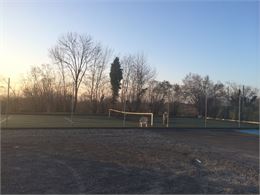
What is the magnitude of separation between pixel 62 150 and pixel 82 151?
1.94ft

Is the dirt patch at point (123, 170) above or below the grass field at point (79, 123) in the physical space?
below

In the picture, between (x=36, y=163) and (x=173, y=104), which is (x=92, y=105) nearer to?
(x=173, y=104)

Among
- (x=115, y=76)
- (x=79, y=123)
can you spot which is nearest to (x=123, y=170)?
(x=79, y=123)

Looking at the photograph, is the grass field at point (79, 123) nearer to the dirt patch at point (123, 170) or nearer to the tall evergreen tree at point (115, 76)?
the dirt patch at point (123, 170)

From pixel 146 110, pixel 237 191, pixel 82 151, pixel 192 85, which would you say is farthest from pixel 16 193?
pixel 192 85

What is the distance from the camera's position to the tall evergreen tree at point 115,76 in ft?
136

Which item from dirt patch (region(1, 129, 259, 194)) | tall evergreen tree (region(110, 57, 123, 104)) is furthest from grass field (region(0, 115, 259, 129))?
tall evergreen tree (region(110, 57, 123, 104))

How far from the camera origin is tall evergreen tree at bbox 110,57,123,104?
136 ft

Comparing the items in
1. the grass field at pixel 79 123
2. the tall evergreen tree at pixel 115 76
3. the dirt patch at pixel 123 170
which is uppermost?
the tall evergreen tree at pixel 115 76

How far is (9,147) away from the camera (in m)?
10.1

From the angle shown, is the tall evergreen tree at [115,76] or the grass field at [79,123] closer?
the grass field at [79,123]

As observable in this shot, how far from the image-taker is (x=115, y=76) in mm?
42469

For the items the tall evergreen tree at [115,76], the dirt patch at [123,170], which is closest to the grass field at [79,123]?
the dirt patch at [123,170]

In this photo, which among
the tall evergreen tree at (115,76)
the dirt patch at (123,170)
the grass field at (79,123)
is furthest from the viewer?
the tall evergreen tree at (115,76)
